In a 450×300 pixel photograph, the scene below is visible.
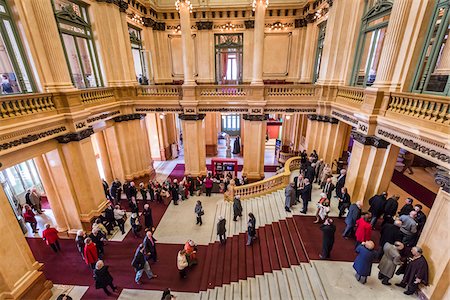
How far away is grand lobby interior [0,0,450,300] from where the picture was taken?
5070 millimetres

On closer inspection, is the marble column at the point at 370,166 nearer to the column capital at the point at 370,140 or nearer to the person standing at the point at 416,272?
the column capital at the point at 370,140

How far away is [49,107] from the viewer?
643 cm

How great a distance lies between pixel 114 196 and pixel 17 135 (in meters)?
4.93

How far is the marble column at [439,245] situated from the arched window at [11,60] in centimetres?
1052

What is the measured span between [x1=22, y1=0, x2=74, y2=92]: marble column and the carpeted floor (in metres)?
13.2

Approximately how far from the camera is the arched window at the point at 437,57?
4.88m

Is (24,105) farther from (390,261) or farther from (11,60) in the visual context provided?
(390,261)

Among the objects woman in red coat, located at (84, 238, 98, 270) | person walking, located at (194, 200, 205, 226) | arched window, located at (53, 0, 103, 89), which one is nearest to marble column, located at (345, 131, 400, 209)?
person walking, located at (194, 200, 205, 226)

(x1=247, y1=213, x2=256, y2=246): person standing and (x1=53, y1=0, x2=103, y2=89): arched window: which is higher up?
(x1=53, y1=0, x2=103, y2=89): arched window

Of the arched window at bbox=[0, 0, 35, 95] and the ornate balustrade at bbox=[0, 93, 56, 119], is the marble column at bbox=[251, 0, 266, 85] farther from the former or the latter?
the arched window at bbox=[0, 0, 35, 95]

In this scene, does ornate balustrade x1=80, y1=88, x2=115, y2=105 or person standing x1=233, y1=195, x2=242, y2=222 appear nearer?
ornate balustrade x1=80, y1=88, x2=115, y2=105

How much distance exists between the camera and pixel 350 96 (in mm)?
7793

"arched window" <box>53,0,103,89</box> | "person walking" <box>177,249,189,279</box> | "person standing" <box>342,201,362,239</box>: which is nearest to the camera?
"person standing" <box>342,201,362,239</box>

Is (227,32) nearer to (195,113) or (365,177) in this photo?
(195,113)
